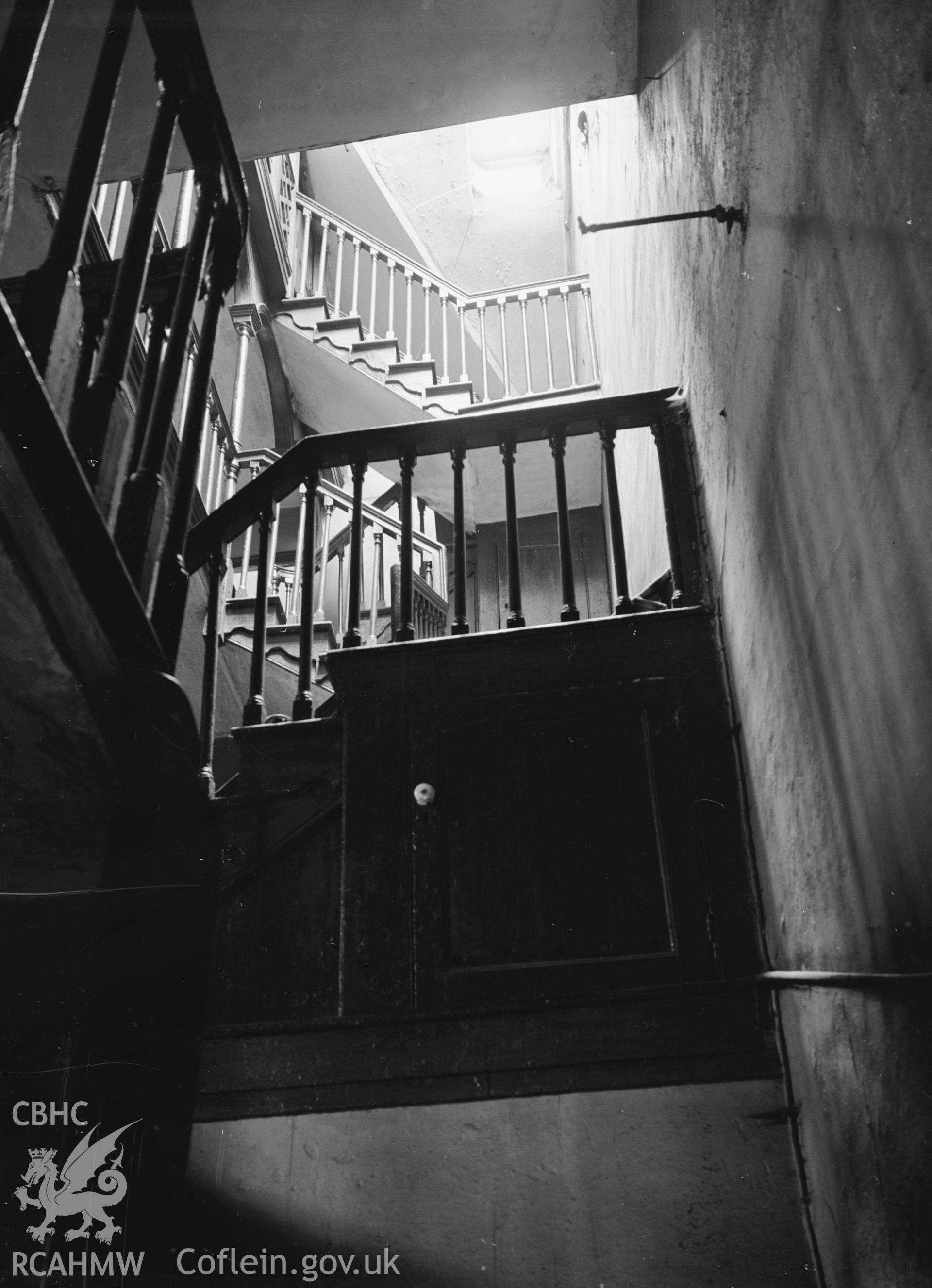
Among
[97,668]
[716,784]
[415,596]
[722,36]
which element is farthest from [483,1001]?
[415,596]

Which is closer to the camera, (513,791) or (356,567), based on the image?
(513,791)

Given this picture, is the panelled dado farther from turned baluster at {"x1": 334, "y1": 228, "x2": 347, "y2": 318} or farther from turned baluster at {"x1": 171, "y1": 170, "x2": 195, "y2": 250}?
turned baluster at {"x1": 334, "y1": 228, "x2": 347, "y2": 318}

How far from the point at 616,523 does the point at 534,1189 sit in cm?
158

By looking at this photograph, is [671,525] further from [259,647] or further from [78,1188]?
[78,1188]

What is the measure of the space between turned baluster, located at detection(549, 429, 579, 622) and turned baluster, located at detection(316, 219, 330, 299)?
529 cm

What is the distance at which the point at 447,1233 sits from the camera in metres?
1.91

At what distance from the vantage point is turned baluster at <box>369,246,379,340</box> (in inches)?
286

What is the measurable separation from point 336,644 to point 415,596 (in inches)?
49.3

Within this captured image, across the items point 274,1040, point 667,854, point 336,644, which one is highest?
point 336,644

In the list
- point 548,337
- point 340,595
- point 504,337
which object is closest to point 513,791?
point 340,595

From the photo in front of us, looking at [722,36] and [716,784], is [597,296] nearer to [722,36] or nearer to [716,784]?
[722,36]

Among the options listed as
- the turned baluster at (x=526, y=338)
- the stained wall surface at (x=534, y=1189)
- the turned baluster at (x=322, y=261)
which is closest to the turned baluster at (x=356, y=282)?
the turned baluster at (x=322, y=261)

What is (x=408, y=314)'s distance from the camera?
7.43m

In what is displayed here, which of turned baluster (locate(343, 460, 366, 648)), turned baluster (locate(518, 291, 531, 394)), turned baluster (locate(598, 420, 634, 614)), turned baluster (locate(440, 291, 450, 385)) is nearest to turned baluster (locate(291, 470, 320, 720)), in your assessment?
turned baluster (locate(343, 460, 366, 648))
